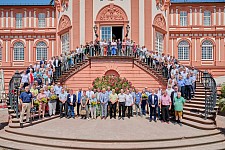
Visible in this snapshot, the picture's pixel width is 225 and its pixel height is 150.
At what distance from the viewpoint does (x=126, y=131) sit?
1062 centimetres

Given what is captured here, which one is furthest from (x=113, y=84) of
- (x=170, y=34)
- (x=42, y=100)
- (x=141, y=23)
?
(x=170, y=34)

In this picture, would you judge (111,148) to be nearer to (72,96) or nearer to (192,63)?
(72,96)

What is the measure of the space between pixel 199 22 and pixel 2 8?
23284 mm

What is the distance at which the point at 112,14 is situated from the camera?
24406 mm

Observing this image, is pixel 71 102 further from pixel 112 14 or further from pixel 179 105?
pixel 112 14

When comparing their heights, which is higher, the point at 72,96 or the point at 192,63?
the point at 192,63

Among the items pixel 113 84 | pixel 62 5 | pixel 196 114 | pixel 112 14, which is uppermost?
pixel 62 5

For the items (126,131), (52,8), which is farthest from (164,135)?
(52,8)

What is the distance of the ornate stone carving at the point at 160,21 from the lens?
83.8 ft

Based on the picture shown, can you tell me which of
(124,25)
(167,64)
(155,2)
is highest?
(155,2)

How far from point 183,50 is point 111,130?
75.2 feet

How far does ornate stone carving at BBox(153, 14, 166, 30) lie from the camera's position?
83.8 ft

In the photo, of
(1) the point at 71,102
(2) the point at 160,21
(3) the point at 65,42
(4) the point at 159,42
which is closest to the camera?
(1) the point at 71,102

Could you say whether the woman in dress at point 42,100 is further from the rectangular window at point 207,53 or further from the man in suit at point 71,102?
the rectangular window at point 207,53
